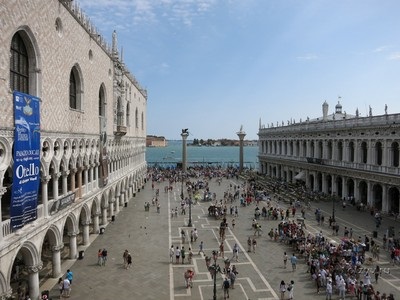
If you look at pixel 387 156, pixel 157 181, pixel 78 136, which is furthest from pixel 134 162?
pixel 387 156

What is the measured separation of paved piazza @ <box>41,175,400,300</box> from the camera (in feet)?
56.3

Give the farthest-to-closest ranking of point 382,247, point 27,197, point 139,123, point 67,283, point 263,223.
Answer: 1. point 139,123
2. point 263,223
3. point 382,247
4. point 67,283
5. point 27,197

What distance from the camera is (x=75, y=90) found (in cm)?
2241

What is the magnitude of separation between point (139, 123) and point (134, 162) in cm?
714

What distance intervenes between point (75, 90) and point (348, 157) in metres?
30.3

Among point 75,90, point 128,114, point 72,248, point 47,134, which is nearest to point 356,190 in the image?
point 128,114

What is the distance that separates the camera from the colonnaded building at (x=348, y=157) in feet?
109

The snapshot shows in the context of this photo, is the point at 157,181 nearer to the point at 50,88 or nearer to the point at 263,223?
the point at 263,223

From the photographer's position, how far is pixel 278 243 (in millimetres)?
25266

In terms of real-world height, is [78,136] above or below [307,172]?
above

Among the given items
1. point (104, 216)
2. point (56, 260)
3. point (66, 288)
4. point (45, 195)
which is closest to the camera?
point (66, 288)

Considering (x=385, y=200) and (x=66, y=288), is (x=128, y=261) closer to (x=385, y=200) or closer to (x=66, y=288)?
(x=66, y=288)

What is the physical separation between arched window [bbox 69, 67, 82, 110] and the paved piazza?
30.3 ft

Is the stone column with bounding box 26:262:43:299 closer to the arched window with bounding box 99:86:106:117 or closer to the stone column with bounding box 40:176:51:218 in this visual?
the stone column with bounding box 40:176:51:218
